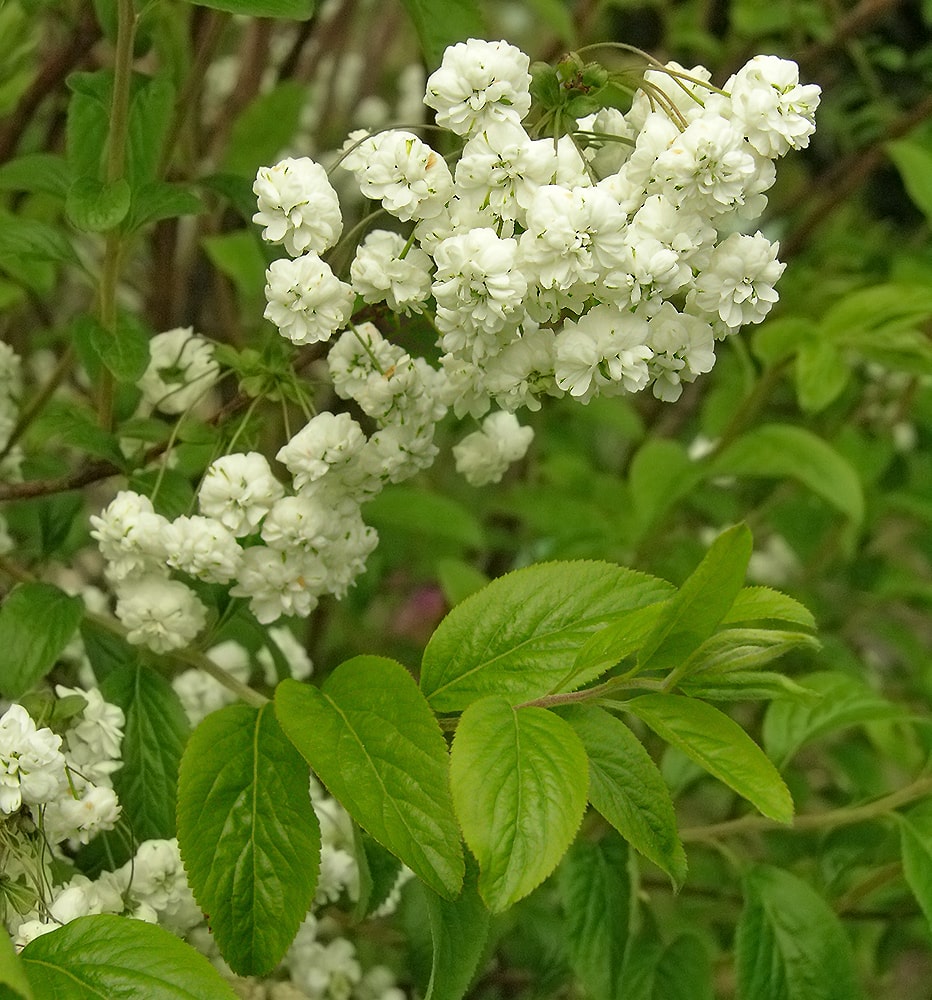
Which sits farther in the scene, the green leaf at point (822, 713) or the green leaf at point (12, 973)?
the green leaf at point (822, 713)

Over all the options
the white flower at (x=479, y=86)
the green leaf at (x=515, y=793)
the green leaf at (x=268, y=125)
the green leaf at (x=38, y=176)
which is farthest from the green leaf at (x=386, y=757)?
the green leaf at (x=268, y=125)

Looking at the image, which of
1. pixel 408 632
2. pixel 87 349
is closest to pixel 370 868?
pixel 87 349

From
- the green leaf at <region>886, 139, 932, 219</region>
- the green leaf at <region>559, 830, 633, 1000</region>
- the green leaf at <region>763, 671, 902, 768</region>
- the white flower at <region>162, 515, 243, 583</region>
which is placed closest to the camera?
the white flower at <region>162, 515, 243, 583</region>

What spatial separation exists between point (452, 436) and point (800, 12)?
0.62m

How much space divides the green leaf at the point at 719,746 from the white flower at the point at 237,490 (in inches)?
9.2

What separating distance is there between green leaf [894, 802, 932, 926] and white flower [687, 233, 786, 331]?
0.40 metres

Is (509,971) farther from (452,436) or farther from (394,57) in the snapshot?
(394,57)

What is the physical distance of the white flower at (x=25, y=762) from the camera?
0.61 metres

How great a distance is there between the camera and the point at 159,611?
734 mm

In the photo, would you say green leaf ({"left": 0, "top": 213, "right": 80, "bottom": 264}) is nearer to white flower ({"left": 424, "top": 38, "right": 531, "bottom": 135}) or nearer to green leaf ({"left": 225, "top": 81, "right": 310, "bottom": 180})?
white flower ({"left": 424, "top": 38, "right": 531, "bottom": 135})

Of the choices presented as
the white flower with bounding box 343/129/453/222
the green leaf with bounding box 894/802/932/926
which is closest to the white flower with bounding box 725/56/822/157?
the white flower with bounding box 343/129/453/222

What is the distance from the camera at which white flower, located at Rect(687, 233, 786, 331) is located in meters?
0.62

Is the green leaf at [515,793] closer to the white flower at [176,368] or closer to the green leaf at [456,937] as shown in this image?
the green leaf at [456,937]

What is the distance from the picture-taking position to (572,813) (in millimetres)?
541
